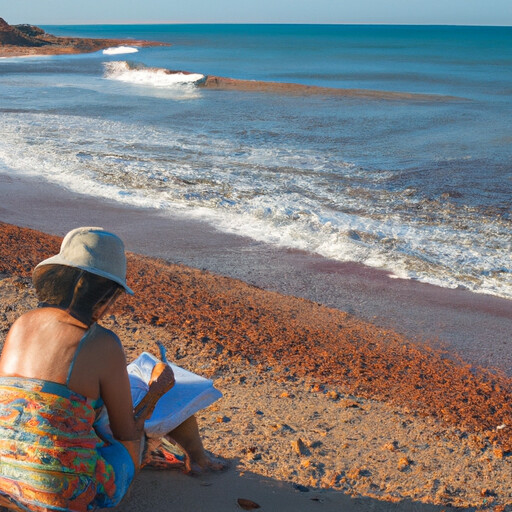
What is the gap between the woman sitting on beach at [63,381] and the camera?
2.28 meters

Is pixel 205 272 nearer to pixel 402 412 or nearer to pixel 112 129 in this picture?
pixel 402 412

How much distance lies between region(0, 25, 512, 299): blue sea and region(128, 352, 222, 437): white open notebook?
181 inches

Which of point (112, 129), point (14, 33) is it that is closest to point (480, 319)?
point (112, 129)

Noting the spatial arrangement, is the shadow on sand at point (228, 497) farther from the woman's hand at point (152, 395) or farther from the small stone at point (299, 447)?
the woman's hand at point (152, 395)

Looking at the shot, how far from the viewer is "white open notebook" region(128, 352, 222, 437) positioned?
2852 millimetres

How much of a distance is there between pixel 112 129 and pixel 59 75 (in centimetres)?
2002

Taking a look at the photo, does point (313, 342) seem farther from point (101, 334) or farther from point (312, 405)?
point (101, 334)

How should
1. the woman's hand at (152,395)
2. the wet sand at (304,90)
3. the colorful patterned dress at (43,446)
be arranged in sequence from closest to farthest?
the colorful patterned dress at (43,446)
the woman's hand at (152,395)
the wet sand at (304,90)

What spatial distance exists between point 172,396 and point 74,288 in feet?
2.79

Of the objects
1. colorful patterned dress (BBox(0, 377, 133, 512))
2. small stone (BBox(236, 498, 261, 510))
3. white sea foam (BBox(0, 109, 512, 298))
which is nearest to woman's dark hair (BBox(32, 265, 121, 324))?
colorful patterned dress (BBox(0, 377, 133, 512))

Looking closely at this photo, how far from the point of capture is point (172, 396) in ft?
9.78

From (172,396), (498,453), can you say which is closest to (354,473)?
(498,453)

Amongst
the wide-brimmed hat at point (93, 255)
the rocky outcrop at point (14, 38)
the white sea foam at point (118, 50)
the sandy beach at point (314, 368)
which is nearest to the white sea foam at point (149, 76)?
the white sea foam at point (118, 50)

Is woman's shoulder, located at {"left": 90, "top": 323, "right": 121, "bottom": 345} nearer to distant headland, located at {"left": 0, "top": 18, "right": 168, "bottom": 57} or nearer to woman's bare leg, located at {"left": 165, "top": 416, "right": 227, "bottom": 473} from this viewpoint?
woman's bare leg, located at {"left": 165, "top": 416, "right": 227, "bottom": 473}
